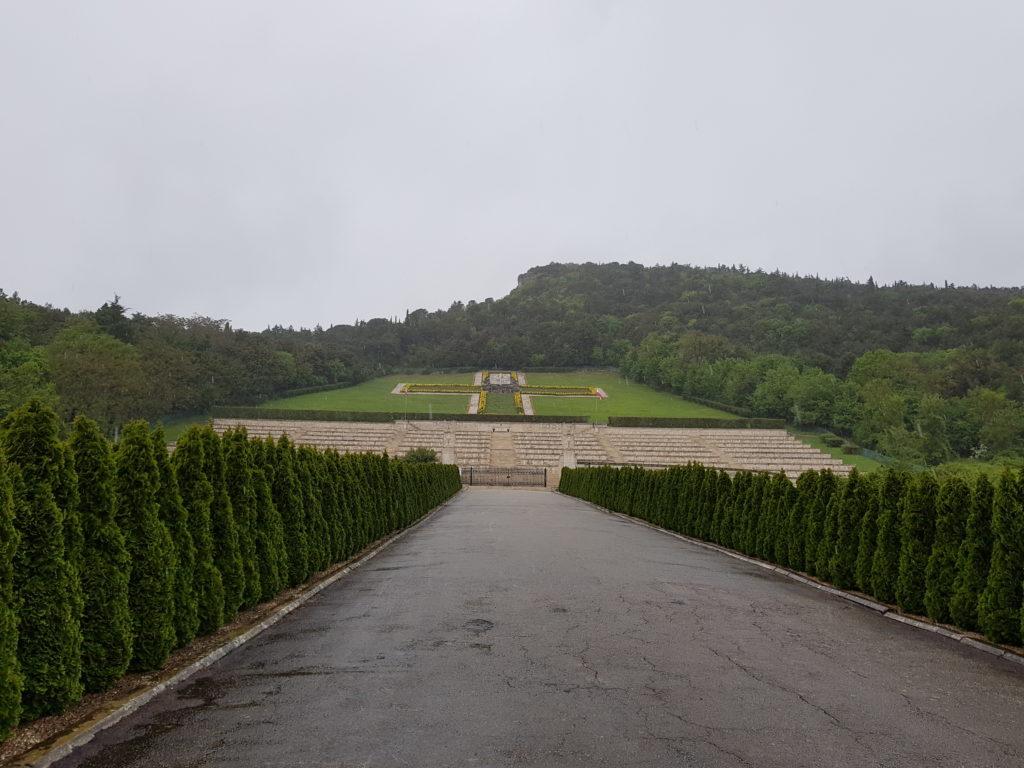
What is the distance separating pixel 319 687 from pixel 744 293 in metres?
164

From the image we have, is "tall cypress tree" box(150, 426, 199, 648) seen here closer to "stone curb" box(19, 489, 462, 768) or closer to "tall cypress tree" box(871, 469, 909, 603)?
"stone curb" box(19, 489, 462, 768)

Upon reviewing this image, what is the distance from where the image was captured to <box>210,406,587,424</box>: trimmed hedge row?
64.2 m

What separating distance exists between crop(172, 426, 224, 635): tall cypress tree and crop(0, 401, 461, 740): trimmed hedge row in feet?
0.03

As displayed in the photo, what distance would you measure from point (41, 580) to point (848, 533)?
363 inches

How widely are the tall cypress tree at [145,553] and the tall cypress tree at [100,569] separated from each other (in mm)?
189

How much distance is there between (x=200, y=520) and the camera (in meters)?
6.09

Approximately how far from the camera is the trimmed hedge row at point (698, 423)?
6338cm

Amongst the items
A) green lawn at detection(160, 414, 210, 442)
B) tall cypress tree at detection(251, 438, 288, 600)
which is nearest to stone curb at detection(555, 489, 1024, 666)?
tall cypress tree at detection(251, 438, 288, 600)

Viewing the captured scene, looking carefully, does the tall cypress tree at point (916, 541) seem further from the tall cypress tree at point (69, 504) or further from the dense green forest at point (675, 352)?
the dense green forest at point (675, 352)

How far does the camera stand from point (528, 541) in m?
11.9

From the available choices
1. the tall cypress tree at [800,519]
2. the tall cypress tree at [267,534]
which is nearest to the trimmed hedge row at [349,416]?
the tall cypress tree at [800,519]

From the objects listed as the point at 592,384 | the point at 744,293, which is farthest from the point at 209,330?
the point at 744,293

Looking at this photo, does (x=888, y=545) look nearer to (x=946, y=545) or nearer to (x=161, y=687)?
(x=946, y=545)

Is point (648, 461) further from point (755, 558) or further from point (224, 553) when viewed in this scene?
point (224, 553)
